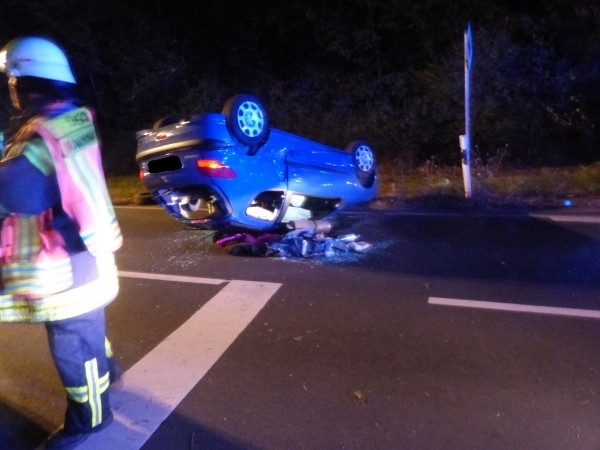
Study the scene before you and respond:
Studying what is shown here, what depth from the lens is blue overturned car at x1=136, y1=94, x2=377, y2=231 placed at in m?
6.19

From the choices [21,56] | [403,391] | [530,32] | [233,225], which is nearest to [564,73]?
[530,32]

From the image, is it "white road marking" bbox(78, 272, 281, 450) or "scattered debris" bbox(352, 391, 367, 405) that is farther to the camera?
"scattered debris" bbox(352, 391, 367, 405)

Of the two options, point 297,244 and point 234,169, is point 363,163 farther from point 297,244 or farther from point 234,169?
point 234,169

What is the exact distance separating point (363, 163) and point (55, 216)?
5983mm

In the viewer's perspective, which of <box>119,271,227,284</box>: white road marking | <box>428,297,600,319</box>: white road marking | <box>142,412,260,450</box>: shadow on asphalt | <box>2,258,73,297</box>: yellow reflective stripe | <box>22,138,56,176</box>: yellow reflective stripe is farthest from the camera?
<box>119,271,227,284</box>: white road marking

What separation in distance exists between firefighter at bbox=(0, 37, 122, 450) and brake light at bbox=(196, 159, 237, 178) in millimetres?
2965

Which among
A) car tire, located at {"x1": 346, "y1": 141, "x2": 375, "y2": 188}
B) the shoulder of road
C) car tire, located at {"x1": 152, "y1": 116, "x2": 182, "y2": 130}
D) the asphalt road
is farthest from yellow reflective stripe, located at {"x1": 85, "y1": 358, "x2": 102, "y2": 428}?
the shoulder of road

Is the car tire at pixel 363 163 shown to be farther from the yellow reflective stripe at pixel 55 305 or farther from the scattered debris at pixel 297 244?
the yellow reflective stripe at pixel 55 305

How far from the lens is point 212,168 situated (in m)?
6.16

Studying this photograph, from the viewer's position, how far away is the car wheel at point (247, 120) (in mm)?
6301

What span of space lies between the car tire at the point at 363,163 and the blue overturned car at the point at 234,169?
2.28 ft

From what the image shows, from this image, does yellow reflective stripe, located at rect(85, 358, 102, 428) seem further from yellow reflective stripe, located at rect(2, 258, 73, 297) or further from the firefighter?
yellow reflective stripe, located at rect(2, 258, 73, 297)

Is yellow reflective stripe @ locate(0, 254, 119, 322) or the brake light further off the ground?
the brake light

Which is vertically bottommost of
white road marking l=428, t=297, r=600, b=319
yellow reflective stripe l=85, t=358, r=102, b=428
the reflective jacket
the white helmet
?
white road marking l=428, t=297, r=600, b=319
